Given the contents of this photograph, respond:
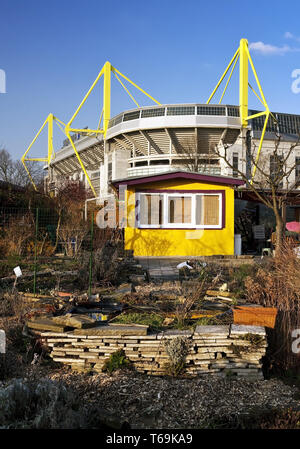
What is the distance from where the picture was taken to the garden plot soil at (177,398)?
157 inches

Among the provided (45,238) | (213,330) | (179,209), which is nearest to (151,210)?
(179,209)

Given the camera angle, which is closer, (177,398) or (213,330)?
(177,398)

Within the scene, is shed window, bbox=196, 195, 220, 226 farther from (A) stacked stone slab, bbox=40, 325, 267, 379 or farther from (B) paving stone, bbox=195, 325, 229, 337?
(A) stacked stone slab, bbox=40, 325, 267, 379

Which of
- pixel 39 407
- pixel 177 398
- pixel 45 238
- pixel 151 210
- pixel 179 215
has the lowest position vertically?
pixel 177 398

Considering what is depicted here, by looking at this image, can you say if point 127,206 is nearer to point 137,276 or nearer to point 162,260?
point 162,260

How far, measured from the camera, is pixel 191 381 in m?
4.85

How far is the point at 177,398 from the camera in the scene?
4.40m

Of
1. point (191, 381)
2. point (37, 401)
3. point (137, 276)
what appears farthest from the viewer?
point (137, 276)

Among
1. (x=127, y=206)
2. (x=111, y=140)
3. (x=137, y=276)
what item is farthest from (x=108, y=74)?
(x=137, y=276)

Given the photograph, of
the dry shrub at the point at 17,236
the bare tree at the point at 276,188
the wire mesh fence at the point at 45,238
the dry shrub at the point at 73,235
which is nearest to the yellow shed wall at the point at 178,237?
the wire mesh fence at the point at 45,238

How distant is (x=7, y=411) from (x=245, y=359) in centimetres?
279

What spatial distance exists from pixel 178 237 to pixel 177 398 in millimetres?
9796

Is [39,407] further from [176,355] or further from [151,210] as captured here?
[151,210]

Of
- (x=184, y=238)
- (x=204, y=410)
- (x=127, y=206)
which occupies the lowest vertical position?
(x=204, y=410)
